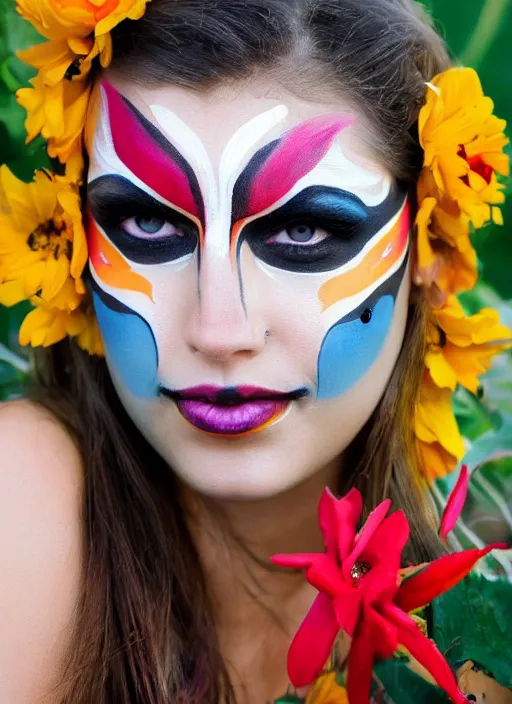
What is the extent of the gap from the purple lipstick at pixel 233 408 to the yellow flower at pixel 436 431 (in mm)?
375

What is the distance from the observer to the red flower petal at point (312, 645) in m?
0.90

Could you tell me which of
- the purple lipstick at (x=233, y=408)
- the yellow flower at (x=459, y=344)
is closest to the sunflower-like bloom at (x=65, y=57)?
the purple lipstick at (x=233, y=408)

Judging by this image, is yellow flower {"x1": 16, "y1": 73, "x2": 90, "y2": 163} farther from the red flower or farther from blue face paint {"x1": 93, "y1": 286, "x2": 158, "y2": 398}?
the red flower

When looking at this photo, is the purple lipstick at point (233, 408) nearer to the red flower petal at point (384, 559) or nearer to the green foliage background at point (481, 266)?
the red flower petal at point (384, 559)

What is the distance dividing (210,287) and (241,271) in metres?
0.05

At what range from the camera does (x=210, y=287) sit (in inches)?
43.6

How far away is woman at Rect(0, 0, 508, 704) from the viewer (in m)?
1.13

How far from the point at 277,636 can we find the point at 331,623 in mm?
553

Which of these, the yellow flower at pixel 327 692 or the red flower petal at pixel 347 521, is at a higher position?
the red flower petal at pixel 347 521

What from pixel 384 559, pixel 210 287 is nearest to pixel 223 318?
pixel 210 287

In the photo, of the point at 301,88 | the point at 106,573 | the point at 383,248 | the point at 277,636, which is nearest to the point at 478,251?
the point at 383,248

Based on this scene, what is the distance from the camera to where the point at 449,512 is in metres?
0.92

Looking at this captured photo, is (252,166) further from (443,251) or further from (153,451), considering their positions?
(153,451)

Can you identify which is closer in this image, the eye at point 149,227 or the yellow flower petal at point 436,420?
the eye at point 149,227
